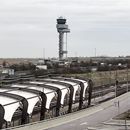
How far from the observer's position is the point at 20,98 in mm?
56406

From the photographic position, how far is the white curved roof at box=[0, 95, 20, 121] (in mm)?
51844

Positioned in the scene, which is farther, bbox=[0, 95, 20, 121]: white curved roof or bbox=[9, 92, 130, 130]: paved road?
bbox=[0, 95, 20, 121]: white curved roof

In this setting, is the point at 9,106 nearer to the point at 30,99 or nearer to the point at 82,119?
the point at 30,99

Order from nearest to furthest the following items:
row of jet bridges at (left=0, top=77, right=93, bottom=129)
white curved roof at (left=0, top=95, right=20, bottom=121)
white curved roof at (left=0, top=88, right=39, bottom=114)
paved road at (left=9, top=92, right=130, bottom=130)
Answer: paved road at (left=9, top=92, right=130, bottom=130) < white curved roof at (left=0, top=95, right=20, bottom=121) < row of jet bridges at (left=0, top=77, right=93, bottom=129) < white curved roof at (left=0, top=88, right=39, bottom=114)

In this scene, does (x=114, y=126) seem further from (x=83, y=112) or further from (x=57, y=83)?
(x=57, y=83)

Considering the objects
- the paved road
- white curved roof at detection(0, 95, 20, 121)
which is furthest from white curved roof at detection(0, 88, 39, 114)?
the paved road

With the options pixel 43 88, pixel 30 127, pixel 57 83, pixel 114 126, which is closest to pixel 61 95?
pixel 43 88

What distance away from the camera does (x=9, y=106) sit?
172ft

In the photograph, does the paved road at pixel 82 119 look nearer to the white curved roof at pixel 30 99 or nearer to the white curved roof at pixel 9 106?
the white curved roof at pixel 9 106

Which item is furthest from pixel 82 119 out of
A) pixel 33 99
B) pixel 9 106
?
pixel 9 106

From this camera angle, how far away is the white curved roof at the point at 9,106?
51844 mm

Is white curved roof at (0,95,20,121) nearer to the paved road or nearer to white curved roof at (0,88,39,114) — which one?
white curved roof at (0,88,39,114)

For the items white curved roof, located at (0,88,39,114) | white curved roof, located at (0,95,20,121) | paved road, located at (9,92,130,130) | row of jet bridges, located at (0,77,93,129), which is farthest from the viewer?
white curved roof, located at (0,88,39,114)

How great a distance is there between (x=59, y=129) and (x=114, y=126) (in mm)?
7786
